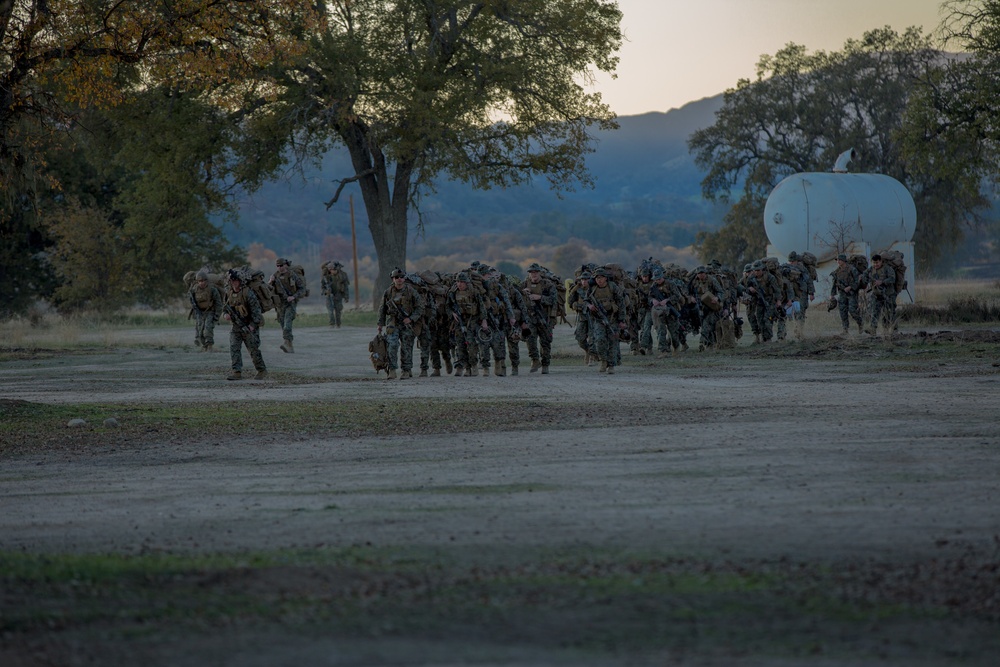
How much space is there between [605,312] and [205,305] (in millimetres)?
10216

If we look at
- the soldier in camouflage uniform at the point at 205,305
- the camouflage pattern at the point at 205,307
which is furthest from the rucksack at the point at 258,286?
the camouflage pattern at the point at 205,307

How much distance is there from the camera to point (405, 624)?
17.9ft

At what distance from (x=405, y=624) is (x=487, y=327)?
53.0ft

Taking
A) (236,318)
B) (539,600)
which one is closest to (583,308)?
(236,318)

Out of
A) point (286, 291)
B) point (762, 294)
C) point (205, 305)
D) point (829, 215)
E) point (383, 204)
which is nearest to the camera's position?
point (205, 305)

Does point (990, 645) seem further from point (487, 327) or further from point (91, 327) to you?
point (91, 327)

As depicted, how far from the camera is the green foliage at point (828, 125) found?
2281 inches

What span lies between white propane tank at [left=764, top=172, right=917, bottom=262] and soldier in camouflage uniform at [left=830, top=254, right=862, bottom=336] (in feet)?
49.9

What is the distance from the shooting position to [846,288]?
92.7ft

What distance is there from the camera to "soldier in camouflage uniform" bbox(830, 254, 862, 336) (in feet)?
91.8

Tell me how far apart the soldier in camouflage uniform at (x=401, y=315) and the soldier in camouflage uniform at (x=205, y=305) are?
6.92 meters

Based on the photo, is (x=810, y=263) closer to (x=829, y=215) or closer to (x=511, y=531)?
(x=829, y=215)

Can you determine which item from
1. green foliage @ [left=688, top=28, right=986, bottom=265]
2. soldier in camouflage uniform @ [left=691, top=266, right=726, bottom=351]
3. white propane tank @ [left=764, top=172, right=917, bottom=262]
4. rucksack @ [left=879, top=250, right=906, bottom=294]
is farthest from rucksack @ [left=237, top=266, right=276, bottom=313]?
green foliage @ [left=688, top=28, right=986, bottom=265]

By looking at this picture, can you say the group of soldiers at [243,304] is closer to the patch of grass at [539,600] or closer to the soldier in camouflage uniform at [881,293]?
the soldier in camouflage uniform at [881,293]
